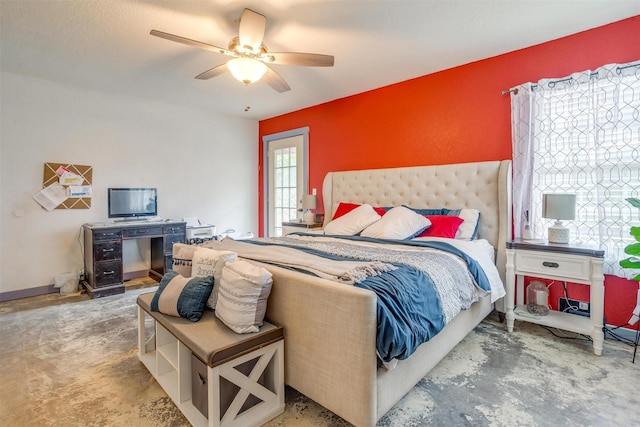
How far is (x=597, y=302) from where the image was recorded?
235 cm

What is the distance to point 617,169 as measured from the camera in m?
2.54

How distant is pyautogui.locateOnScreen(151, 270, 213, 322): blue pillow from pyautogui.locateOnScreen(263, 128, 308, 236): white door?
3360 mm

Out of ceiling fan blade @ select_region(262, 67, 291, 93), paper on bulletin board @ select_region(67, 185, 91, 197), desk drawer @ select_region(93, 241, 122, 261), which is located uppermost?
ceiling fan blade @ select_region(262, 67, 291, 93)

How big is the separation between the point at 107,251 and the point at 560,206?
4774mm

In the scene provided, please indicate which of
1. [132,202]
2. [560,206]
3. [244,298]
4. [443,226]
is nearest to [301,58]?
[244,298]

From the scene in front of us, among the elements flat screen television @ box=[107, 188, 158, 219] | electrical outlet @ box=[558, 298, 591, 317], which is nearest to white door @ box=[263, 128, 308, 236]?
flat screen television @ box=[107, 188, 158, 219]

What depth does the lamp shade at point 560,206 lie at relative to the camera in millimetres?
2486

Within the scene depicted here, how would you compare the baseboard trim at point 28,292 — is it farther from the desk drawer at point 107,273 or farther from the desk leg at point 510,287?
the desk leg at point 510,287

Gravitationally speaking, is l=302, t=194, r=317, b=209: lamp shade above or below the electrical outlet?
above

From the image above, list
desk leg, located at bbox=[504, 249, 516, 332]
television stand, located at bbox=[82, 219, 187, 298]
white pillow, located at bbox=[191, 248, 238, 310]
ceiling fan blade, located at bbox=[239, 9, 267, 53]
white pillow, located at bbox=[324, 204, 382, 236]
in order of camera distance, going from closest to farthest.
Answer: white pillow, located at bbox=[191, 248, 238, 310] → ceiling fan blade, located at bbox=[239, 9, 267, 53] → desk leg, located at bbox=[504, 249, 516, 332] → white pillow, located at bbox=[324, 204, 382, 236] → television stand, located at bbox=[82, 219, 187, 298]

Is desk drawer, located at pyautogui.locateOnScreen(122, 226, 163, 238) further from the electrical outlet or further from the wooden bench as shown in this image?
the electrical outlet

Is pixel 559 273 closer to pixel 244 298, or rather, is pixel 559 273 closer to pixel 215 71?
pixel 244 298

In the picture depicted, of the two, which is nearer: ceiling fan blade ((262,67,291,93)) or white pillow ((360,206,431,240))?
ceiling fan blade ((262,67,291,93))

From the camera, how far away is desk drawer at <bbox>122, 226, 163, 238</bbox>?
3986 mm
